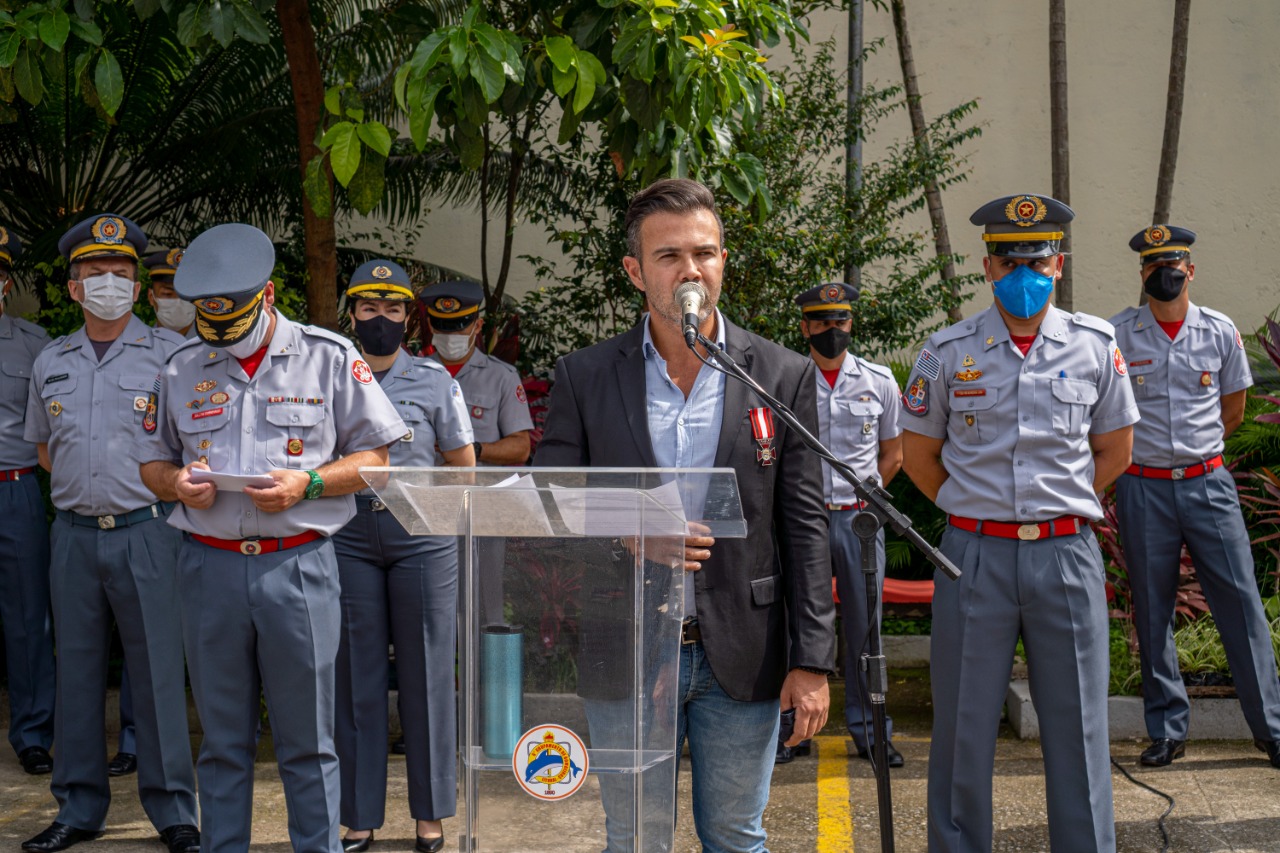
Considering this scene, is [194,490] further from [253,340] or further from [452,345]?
[452,345]

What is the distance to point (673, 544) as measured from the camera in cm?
273

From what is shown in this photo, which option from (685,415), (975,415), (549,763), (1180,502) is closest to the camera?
(549,763)

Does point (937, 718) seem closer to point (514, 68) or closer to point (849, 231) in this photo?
point (514, 68)

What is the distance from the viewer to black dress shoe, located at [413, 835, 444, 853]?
5.11m

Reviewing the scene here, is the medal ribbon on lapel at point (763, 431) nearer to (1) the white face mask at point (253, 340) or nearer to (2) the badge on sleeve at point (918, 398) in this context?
(2) the badge on sleeve at point (918, 398)

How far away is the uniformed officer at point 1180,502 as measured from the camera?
5.88 meters

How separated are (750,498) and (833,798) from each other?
3.02 metres

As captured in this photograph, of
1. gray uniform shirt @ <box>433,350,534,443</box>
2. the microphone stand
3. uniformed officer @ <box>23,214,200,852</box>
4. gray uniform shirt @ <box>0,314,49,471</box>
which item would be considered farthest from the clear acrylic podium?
gray uniform shirt @ <box>0,314,49,471</box>

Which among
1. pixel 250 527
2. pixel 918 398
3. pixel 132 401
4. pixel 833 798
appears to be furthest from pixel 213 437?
pixel 833 798

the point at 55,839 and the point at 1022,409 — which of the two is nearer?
the point at 1022,409

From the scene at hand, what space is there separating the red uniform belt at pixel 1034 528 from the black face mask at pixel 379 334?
8.38ft

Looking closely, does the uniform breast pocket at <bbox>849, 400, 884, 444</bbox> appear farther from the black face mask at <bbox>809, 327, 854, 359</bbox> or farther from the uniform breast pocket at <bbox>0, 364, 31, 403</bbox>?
the uniform breast pocket at <bbox>0, 364, 31, 403</bbox>

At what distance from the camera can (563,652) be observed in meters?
2.66

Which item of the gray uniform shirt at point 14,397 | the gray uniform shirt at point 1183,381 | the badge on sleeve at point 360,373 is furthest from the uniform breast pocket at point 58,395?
the gray uniform shirt at point 1183,381
